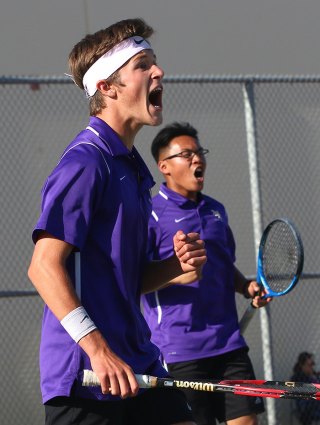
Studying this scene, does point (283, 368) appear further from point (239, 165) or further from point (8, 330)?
point (8, 330)

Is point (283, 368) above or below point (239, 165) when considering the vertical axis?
below

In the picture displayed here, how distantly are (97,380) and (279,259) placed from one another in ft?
7.91

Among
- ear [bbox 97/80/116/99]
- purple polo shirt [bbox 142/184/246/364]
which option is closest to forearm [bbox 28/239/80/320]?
ear [bbox 97/80/116/99]

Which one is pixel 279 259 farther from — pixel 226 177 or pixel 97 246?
pixel 226 177

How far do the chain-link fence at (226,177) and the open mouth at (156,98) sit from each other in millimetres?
2751

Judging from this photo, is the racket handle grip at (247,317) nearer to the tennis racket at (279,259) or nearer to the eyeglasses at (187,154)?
the tennis racket at (279,259)

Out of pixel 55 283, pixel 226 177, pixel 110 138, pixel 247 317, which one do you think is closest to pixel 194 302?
pixel 247 317

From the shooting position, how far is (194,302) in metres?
5.50

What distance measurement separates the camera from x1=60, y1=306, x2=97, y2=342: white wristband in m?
3.16

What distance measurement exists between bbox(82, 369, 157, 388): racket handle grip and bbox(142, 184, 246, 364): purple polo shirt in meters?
2.05

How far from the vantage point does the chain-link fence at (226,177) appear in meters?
6.89

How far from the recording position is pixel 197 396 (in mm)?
5430

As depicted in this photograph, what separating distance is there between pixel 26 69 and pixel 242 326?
121 inches

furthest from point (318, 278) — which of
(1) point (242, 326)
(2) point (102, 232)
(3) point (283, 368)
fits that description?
(2) point (102, 232)
